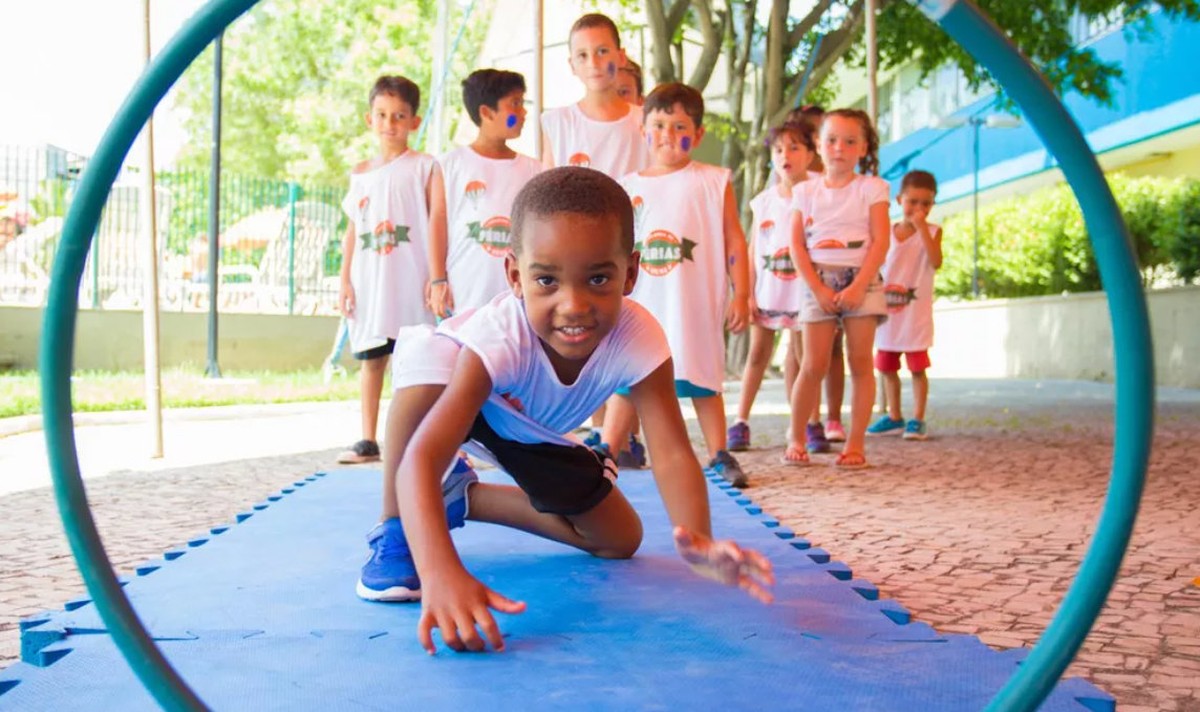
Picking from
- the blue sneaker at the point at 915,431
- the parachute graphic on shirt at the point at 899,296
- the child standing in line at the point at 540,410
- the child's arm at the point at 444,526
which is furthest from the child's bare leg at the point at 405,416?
the parachute graphic on shirt at the point at 899,296

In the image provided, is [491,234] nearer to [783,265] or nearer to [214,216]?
[783,265]

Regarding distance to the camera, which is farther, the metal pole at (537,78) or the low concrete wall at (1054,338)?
the low concrete wall at (1054,338)

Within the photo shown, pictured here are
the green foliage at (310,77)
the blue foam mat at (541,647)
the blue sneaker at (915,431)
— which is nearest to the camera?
the blue foam mat at (541,647)

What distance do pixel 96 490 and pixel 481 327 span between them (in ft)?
9.36

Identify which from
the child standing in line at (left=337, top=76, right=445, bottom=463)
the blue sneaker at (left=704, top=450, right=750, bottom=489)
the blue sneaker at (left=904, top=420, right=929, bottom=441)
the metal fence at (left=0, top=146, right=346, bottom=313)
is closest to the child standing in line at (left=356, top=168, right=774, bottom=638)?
the blue sneaker at (left=704, top=450, right=750, bottom=489)

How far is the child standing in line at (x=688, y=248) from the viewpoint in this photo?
465 cm

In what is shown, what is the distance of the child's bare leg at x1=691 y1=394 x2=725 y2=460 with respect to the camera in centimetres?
475

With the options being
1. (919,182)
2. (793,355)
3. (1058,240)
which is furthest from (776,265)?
(1058,240)

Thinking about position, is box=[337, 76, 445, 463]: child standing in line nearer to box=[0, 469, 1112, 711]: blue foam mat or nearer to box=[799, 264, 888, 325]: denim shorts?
box=[799, 264, 888, 325]: denim shorts

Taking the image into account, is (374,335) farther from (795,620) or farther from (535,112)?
(795,620)

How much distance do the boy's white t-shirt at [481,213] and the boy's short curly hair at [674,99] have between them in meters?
0.65

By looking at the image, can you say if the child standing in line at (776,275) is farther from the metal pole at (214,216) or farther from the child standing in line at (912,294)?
the metal pole at (214,216)

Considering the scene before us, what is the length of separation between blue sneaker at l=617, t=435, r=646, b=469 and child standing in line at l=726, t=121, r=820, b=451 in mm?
991

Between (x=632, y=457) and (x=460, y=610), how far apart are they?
118 inches
